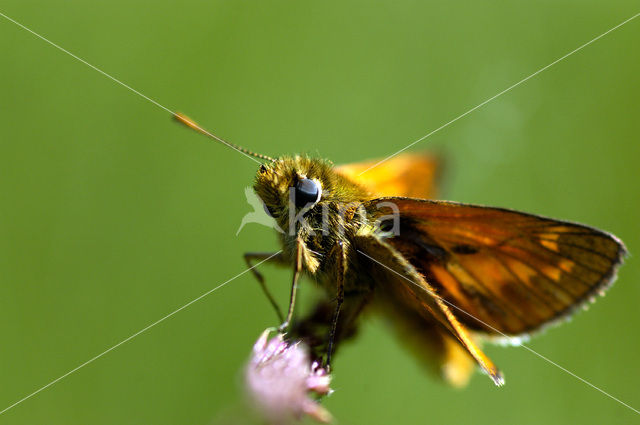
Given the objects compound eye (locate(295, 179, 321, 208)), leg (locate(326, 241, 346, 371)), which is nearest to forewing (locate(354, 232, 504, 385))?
leg (locate(326, 241, 346, 371))

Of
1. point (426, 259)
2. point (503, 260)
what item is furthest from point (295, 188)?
point (503, 260)

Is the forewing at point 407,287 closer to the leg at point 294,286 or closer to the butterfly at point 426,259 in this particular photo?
the butterfly at point 426,259

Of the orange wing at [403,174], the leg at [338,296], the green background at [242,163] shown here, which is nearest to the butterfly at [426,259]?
the leg at [338,296]

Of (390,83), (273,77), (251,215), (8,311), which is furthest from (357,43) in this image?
(8,311)

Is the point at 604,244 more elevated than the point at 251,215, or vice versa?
the point at 251,215

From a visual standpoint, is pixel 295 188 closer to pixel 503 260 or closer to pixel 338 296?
pixel 338 296

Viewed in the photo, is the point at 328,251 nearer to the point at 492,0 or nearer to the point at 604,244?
the point at 604,244

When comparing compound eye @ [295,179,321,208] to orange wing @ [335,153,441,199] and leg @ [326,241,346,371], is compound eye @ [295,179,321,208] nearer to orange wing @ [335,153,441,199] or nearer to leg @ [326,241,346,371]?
leg @ [326,241,346,371]
